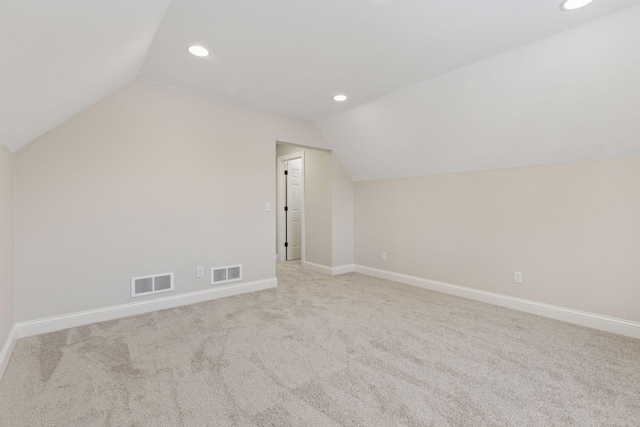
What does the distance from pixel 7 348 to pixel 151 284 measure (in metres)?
1.14

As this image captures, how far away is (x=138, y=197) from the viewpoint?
10.1 feet

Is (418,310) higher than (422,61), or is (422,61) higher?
(422,61)

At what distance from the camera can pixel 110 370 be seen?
2045 mm

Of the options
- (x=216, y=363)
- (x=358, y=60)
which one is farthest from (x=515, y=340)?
(x=358, y=60)

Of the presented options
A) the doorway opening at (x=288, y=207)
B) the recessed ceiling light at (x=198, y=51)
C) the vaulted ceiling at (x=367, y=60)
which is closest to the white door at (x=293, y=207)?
the doorway opening at (x=288, y=207)

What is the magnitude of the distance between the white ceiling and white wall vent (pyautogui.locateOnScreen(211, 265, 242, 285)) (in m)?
2.10

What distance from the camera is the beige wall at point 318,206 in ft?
16.3

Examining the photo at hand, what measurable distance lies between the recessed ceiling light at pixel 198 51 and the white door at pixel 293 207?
370 centimetres

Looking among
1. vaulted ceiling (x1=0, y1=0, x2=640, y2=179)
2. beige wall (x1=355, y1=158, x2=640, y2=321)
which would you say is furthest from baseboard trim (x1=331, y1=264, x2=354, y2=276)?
vaulted ceiling (x1=0, y1=0, x2=640, y2=179)

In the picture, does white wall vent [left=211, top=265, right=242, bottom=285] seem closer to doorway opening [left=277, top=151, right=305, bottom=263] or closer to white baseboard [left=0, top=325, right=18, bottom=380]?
white baseboard [left=0, top=325, right=18, bottom=380]

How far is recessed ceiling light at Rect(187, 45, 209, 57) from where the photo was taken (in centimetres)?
241

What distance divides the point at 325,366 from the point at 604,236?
276 cm

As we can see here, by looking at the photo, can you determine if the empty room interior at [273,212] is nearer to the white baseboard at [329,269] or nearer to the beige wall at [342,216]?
the white baseboard at [329,269]

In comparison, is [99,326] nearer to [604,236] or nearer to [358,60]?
[358,60]
